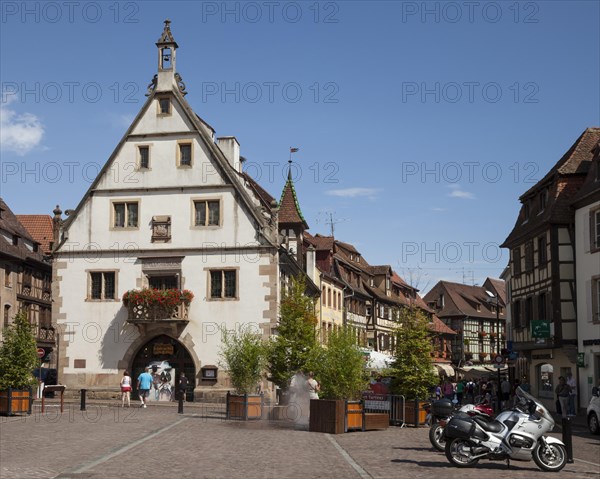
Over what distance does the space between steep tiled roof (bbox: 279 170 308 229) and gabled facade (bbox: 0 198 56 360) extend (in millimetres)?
13574

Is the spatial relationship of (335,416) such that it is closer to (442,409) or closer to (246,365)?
(442,409)

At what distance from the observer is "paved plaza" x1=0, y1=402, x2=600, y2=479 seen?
14.5 meters

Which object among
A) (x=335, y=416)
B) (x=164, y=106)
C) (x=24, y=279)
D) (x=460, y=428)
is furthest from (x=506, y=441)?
(x=24, y=279)

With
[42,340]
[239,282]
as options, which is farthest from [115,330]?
[42,340]

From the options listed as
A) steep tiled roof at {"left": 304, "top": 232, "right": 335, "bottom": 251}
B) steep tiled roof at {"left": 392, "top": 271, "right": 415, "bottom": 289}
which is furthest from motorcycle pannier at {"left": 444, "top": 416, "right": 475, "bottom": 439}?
steep tiled roof at {"left": 392, "top": 271, "right": 415, "bottom": 289}

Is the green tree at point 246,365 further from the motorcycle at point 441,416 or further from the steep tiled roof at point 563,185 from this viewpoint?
the steep tiled roof at point 563,185

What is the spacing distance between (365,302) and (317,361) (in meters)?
45.2

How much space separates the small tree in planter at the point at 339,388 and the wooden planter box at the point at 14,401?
10458 mm

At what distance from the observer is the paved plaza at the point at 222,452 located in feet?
47.7

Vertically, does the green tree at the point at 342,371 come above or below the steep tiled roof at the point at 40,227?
below

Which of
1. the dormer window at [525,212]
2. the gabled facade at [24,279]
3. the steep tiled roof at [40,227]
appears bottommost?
the gabled facade at [24,279]

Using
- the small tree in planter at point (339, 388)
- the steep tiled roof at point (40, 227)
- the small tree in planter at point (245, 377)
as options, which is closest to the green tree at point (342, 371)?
the small tree in planter at point (339, 388)

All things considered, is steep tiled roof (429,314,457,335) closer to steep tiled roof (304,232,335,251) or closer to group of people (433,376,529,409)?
group of people (433,376,529,409)

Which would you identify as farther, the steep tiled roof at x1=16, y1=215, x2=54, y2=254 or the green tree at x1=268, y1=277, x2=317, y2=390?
the steep tiled roof at x1=16, y1=215, x2=54, y2=254
